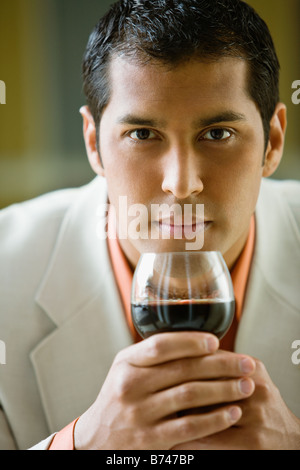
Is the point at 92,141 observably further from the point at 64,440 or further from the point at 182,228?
the point at 64,440

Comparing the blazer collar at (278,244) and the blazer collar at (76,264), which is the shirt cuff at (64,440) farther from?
the blazer collar at (278,244)

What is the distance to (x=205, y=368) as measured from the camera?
1057 mm

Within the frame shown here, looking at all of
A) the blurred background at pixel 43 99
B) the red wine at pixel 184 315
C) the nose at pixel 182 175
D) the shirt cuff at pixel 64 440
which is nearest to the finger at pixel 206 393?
the red wine at pixel 184 315

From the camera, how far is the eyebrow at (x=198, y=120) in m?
1.48

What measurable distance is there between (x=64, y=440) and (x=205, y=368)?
46cm

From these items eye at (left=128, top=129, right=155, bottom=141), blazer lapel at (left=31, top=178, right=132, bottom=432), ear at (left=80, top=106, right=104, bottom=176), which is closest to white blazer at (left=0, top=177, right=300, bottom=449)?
blazer lapel at (left=31, top=178, right=132, bottom=432)

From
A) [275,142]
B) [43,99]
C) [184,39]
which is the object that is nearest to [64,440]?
[184,39]

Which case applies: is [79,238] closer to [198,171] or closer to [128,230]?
[128,230]

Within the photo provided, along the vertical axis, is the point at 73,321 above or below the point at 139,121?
below

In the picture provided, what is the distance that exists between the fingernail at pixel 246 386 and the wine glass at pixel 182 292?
13cm

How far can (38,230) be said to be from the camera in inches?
77.1

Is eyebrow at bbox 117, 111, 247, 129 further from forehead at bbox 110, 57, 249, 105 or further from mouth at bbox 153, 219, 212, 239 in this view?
mouth at bbox 153, 219, 212, 239

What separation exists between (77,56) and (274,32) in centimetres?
166

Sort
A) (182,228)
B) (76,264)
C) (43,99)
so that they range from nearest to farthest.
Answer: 1. (182,228)
2. (76,264)
3. (43,99)
